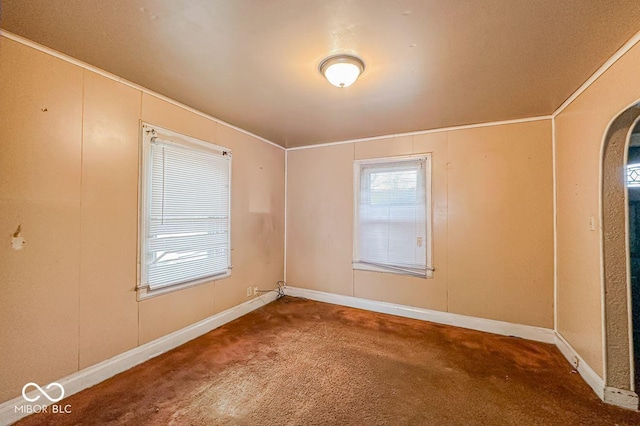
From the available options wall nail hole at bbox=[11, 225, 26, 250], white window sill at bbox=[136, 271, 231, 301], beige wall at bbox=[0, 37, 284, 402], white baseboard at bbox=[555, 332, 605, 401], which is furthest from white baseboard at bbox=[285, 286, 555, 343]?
→ wall nail hole at bbox=[11, 225, 26, 250]

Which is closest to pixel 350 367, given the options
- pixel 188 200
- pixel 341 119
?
pixel 188 200

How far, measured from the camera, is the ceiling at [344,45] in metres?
1.45

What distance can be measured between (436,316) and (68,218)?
13.0 ft

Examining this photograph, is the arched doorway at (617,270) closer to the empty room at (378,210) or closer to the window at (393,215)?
the empty room at (378,210)

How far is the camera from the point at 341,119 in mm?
3189

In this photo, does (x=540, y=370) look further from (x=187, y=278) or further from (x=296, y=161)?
(x=296, y=161)

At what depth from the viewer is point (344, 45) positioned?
1.78 m

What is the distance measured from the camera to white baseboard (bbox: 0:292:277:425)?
1.73 meters

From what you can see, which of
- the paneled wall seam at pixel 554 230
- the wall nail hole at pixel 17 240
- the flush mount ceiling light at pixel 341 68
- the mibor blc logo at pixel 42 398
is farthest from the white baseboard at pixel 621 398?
the wall nail hole at pixel 17 240

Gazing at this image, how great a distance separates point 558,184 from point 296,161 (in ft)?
11.3

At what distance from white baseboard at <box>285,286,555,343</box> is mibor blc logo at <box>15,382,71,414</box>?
2887 millimetres

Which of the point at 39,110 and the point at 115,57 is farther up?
the point at 115,57

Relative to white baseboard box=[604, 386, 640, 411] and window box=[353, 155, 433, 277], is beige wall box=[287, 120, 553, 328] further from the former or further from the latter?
white baseboard box=[604, 386, 640, 411]

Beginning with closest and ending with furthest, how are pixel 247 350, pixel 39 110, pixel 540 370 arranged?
pixel 39 110 < pixel 540 370 < pixel 247 350
